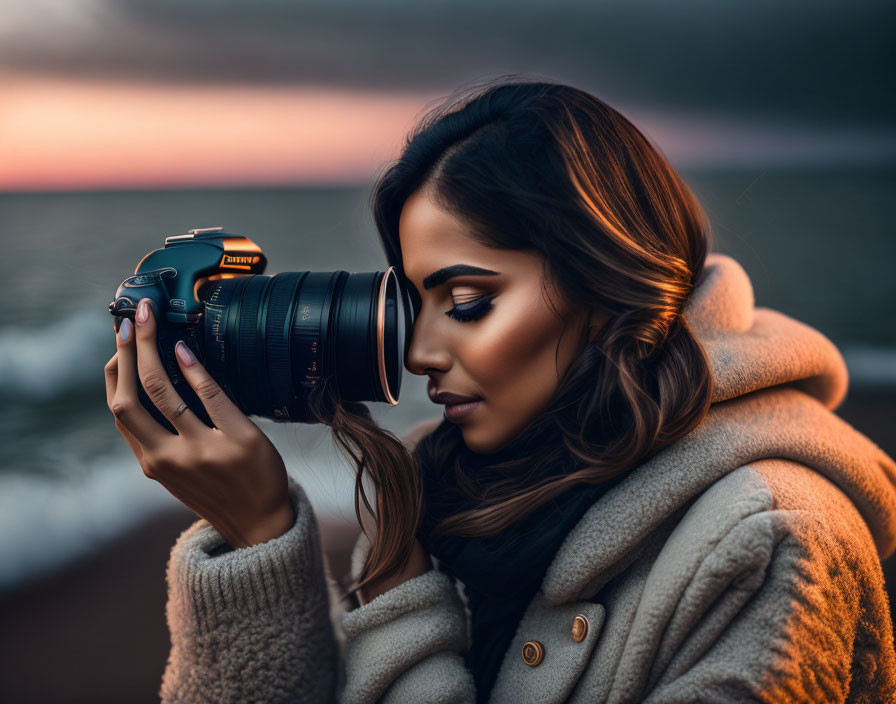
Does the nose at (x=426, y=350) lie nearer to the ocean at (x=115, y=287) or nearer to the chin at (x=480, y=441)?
the chin at (x=480, y=441)

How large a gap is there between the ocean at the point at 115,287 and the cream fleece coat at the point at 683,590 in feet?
1.16

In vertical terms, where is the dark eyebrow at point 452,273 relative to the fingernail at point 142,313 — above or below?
above

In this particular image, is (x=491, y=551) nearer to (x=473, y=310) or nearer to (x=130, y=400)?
(x=473, y=310)

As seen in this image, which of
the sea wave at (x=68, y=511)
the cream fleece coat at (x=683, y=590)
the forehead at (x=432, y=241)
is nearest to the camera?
the cream fleece coat at (x=683, y=590)

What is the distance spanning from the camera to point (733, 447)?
22.0 inches

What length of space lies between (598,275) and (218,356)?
395 mm

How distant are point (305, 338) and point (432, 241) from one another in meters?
0.16

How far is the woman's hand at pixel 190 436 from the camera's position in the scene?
2.04 feet

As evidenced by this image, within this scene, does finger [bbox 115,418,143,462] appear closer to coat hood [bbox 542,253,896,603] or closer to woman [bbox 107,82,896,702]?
woman [bbox 107,82,896,702]

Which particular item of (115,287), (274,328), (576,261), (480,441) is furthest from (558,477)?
(115,287)

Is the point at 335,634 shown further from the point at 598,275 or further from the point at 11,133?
the point at 11,133

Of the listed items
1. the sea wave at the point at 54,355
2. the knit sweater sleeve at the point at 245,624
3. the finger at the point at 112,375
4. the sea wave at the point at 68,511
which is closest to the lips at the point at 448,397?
the knit sweater sleeve at the point at 245,624

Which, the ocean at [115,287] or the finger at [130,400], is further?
the ocean at [115,287]

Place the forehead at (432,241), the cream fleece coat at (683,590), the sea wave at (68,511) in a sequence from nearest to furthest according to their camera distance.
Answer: the cream fleece coat at (683,590) < the forehead at (432,241) < the sea wave at (68,511)
